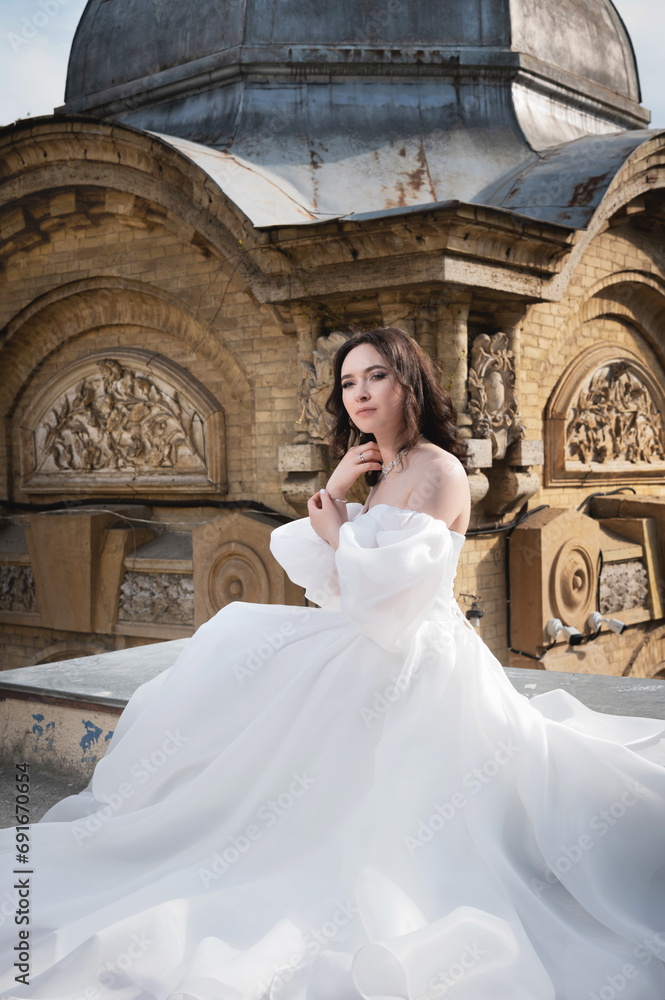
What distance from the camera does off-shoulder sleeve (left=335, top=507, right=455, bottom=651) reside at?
97.2 inches

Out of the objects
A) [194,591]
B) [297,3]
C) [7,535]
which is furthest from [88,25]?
[194,591]

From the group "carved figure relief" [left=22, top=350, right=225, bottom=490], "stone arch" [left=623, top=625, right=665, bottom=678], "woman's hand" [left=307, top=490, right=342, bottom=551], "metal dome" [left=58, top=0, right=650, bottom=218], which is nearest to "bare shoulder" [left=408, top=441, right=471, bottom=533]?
"woman's hand" [left=307, top=490, right=342, bottom=551]

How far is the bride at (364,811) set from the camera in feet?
6.36

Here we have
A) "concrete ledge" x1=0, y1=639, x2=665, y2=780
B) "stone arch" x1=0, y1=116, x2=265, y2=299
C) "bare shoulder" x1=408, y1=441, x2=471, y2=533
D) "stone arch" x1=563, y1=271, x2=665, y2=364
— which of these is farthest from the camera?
"stone arch" x1=563, y1=271, x2=665, y2=364

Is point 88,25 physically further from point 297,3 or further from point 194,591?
point 194,591

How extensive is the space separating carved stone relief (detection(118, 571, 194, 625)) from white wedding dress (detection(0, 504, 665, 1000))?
6.56m

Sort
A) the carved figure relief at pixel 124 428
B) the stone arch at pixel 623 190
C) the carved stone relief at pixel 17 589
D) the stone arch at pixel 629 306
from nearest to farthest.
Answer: the stone arch at pixel 623 190
the carved figure relief at pixel 124 428
the stone arch at pixel 629 306
the carved stone relief at pixel 17 589

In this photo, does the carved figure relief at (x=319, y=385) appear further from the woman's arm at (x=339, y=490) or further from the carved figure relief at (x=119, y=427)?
the woman's arm at (x=339, y=490)

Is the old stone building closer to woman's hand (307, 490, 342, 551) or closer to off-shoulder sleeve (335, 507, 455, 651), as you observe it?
woman's hand (307, 490, 342, 551)

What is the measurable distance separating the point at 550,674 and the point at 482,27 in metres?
8.37

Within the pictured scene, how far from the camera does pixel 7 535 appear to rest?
1138 cm

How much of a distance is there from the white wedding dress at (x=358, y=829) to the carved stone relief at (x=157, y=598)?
6561 mm

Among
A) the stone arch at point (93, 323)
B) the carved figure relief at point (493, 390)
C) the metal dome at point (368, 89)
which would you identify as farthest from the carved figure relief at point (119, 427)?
the carved figure relief at point (493, 390)

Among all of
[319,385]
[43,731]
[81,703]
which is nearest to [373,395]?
[81,703]
